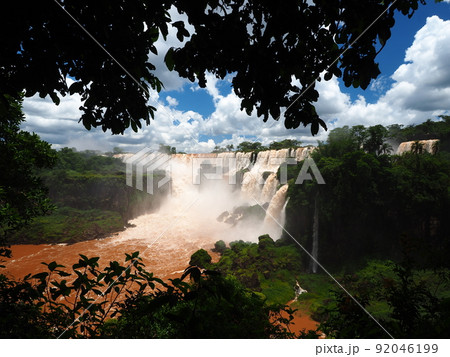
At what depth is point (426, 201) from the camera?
42.8ft

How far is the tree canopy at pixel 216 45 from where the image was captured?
1.84 m

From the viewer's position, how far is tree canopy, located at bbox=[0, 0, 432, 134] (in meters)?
A: 1.84

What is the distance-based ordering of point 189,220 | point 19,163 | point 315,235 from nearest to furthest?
Result: point 19,163, point 315,235, point 189,220

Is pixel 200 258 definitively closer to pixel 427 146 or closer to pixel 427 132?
pixel 427 146

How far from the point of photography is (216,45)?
1888mm

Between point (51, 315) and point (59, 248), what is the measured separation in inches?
857

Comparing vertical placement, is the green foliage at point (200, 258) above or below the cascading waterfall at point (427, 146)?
below

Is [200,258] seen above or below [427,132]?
below

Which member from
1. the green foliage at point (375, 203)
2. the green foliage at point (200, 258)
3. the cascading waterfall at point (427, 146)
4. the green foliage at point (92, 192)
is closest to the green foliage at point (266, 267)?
the green foliage at point (200, 258)

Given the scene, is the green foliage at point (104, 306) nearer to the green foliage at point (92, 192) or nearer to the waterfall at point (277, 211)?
the waterfall at point (277, 211)

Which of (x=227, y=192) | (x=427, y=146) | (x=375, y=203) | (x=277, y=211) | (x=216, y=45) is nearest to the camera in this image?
(x=216, y=45)

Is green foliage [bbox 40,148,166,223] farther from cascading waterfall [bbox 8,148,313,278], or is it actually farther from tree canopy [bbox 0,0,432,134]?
tree canopy [bbox 0,0,432,134]

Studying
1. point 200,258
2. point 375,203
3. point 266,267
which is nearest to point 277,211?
point 266,267

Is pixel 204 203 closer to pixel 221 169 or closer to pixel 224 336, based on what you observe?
pixel 221 169
